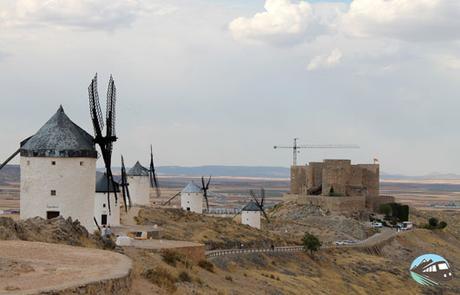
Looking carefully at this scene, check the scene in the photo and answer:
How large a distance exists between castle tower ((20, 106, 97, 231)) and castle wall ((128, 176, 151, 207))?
3195cm

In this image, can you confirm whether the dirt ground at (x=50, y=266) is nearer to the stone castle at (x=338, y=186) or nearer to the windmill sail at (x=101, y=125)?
the windmill sail at (x=101, y=125)

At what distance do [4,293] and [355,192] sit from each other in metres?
61.5

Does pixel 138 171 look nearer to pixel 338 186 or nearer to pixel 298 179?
pixel 338 186

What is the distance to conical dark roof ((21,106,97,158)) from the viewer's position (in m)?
25.9

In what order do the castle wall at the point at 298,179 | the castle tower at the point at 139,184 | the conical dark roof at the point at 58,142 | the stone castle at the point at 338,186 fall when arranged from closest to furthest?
the conical dark roof at the point at 58,142 < the castle tower at the point at 139,184 < the stone castle at the point at 338,186 < the castle wall at the point at 298,179

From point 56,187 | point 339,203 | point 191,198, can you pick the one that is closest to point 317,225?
point 339,203

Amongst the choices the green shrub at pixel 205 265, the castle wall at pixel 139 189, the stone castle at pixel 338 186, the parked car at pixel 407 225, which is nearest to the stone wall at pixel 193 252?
the green shrub at pixel 205 265

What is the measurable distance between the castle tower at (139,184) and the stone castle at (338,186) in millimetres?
17247

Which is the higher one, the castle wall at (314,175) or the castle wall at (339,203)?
the castle wall at (314,175)

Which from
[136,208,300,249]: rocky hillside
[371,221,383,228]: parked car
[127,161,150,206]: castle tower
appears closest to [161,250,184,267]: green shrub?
[136,208,300,249]: rocky hillside

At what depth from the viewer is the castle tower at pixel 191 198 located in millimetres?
62062

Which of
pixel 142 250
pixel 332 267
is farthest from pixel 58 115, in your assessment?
pixel 332 267

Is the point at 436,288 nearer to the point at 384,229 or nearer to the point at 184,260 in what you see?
the point at 384,229

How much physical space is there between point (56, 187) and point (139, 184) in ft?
111
